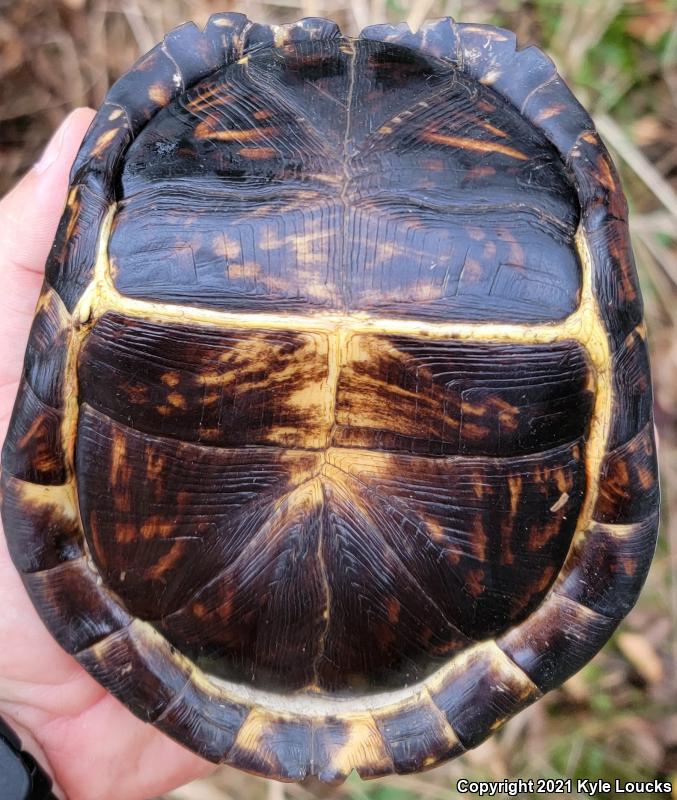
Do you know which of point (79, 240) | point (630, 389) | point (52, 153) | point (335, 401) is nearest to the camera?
point (335, 401)

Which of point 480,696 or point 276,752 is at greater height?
point 480,696

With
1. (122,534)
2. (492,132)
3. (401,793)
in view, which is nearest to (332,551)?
(122,534)

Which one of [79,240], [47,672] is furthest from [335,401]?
[47,672]

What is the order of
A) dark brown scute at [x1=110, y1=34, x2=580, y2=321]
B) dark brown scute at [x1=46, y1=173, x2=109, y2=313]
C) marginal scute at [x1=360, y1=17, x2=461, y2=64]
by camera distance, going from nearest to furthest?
dark brown scute at [x1=110, y1=34, x2=580, y2=321], dark brown scute at [x1=46, y1=173, x2=109, y2=313], marginal scute at [x1=360, y1=17, x2=461, y2=64]

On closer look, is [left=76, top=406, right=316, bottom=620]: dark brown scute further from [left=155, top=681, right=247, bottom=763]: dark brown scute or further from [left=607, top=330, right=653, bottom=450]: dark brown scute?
[left=607, top=330, right=653, bottom=450]: dark brown scute

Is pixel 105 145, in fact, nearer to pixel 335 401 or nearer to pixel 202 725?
pixel 335 401

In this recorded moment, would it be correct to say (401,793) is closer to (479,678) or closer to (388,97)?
(479,678)

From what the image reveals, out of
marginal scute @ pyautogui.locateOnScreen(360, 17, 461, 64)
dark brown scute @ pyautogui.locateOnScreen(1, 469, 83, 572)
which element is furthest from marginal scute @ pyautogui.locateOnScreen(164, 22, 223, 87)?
dark brown scute @ pyautogui.locateOnScreen(1, 469, 83, 572)
